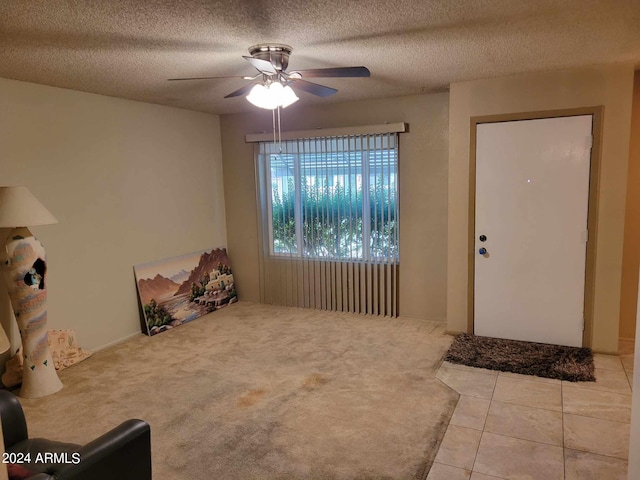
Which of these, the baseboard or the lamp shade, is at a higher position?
the lamp shade

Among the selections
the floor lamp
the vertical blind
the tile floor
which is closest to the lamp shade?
the floor lamp

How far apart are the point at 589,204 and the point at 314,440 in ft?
9.60

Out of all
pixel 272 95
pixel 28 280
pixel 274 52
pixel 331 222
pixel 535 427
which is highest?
pixel 274 52

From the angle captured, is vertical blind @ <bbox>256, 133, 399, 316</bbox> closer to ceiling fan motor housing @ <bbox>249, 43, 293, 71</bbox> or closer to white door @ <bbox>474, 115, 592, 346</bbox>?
white door @ <bbox>474, 115, 592, 346</bbox>

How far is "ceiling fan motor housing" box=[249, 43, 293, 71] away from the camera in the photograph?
2869 millimetres

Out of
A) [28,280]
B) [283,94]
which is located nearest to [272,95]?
[283,94]

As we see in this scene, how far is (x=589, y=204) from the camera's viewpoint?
3.82 meters

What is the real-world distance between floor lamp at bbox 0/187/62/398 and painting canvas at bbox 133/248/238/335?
1.30 m

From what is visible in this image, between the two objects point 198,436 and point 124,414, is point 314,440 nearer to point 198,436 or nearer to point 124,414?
point 198,436

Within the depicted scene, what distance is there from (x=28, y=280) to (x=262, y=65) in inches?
89.5

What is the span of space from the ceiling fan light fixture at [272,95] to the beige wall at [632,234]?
122 inches

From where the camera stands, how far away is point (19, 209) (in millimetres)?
3164

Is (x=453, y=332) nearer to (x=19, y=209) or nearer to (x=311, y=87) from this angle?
(x=311, y=87)

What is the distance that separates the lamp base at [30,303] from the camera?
10.7 ft
